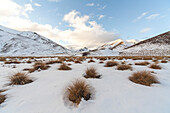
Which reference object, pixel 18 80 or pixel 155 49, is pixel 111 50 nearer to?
pixel 155 49

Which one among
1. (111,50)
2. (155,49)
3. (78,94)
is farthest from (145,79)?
(111,50)

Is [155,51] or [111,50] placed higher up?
[111,50]

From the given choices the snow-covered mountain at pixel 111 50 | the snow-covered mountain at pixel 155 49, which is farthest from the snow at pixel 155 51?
A: the snow-covered mountain at pixel 111 50

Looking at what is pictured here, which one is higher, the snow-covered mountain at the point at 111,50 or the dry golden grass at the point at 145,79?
the snow-covered mountain at the point at 111,50

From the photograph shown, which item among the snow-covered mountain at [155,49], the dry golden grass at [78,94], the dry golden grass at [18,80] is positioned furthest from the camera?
the snow-covered mountain at [155,49]

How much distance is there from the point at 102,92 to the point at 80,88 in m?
0.61

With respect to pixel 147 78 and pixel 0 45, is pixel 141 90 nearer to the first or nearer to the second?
pixel 147 78

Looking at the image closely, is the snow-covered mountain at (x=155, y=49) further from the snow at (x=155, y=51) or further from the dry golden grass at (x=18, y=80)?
the dry golden grass at (x=18, y=80)

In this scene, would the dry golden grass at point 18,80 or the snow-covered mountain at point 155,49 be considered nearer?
the dry golden grass at point 18,80

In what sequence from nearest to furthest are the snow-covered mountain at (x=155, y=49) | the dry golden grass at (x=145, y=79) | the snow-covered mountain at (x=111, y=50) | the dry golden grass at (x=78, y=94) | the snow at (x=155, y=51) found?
the dry golden grass at (x=78, y=94) → the dry golden grass at (x=145, y=79) → the snow at (x=155, y=51) → the snow-covered mountain at (x=155, y=49) → the snow-covered mountain at (x=111, y=50)

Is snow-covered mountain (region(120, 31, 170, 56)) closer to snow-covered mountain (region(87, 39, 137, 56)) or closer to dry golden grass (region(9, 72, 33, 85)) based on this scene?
snow-covered mountain (region(87, 39, 137, 56))

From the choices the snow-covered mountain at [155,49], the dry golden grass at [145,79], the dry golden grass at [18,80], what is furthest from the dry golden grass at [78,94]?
the snow-covered mountain at [155,49]

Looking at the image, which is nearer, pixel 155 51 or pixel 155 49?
pixel 155 51

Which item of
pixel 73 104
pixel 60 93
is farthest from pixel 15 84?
pixel 73 104
